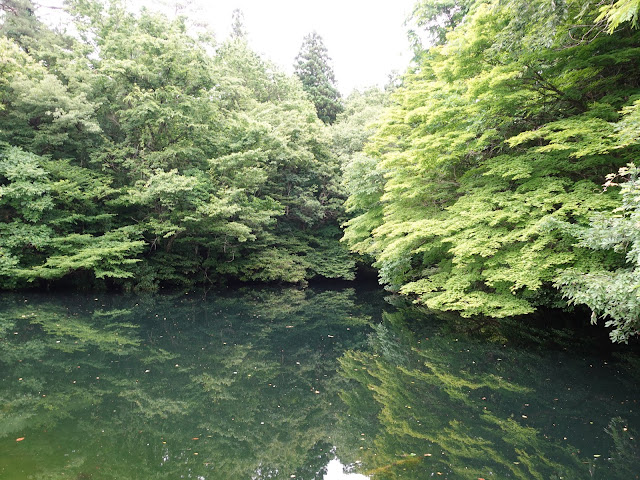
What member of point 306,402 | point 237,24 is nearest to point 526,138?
point 306,402

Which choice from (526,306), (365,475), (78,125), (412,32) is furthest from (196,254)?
(365,475)

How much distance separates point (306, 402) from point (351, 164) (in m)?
9.07

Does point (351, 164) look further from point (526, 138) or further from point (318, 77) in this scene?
point (318, 77)

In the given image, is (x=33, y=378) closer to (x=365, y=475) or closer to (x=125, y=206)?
(x=365, y=475)

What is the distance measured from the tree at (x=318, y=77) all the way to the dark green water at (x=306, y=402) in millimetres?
22128

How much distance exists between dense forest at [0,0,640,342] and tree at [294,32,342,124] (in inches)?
195

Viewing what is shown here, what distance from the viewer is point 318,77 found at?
29.3 m

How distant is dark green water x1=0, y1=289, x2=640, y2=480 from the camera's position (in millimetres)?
3543

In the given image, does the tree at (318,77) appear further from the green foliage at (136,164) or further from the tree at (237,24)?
the green foliage at (136,164)

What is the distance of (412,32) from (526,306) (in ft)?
33.2

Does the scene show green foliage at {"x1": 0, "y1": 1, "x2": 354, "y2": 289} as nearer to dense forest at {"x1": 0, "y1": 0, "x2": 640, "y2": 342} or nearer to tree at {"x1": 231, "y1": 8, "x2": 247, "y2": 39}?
dense forest at {"x1": 0, "y1": 0, "x2": 640, "y2": 342}

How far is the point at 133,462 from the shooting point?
3.49 meters

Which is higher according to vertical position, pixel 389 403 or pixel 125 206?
pixel 125 206

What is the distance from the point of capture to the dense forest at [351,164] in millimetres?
5445
